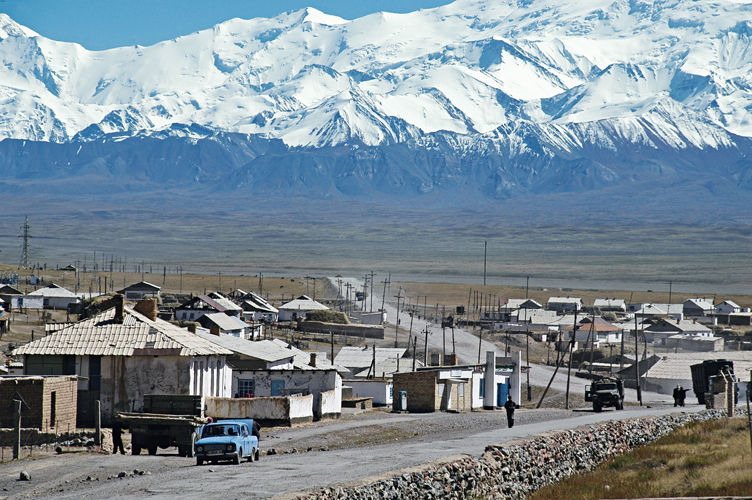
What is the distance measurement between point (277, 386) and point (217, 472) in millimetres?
20256

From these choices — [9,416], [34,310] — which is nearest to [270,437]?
[9,416]

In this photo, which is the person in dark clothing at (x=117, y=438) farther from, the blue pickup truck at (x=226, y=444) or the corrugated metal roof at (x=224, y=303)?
the corrugated metal roof at (x=224, y=303)

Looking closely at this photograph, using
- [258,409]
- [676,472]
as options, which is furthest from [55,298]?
[676,472]

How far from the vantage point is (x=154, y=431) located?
27.9 metres

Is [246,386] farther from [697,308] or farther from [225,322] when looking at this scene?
[697,308]

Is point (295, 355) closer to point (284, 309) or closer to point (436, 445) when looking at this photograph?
point (436, 445)

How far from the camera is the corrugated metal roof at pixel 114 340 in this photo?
34938mm

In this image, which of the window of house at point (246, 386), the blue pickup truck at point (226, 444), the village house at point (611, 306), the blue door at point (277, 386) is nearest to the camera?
the blue pickup truck at point (226, 444)

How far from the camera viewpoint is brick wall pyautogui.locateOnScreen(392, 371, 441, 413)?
4681 cm

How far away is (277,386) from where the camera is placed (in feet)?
141

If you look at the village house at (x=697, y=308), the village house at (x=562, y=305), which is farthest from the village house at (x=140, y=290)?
the village house at (x=697, y=308)

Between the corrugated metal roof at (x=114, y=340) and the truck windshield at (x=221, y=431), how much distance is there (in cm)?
959

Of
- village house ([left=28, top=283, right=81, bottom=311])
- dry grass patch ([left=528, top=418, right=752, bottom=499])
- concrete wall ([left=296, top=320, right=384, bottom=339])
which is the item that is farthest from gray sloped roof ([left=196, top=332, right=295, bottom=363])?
village house ([left=28, top=283, right=81, bottom=311])

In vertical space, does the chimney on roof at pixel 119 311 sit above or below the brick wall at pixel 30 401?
above
